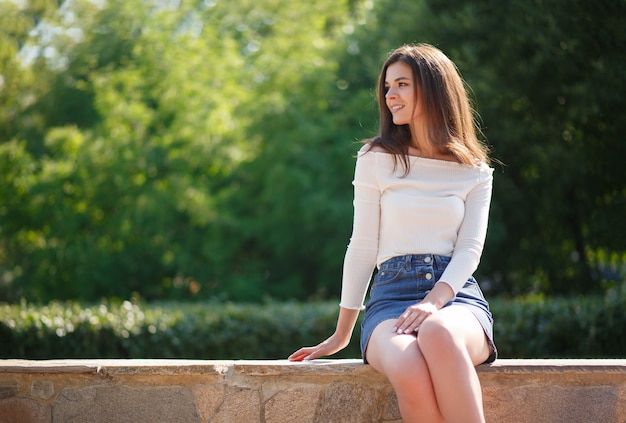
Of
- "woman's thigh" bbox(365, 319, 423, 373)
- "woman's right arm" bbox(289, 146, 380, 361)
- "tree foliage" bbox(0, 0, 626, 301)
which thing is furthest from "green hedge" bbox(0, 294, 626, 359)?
"woman's thigh" bbox(365, 319, 423, 373)

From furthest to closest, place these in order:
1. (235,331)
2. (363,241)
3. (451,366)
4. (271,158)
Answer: (271,158) < (235,331) < (363,241) < (451,366)

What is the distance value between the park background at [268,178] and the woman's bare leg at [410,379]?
3082 mm

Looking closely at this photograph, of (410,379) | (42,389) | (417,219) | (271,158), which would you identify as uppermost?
(417,219)

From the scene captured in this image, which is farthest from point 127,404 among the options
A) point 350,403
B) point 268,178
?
point 268,178

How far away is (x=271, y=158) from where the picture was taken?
804cm

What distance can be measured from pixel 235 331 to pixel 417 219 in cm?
313

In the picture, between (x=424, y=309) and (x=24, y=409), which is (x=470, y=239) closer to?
(x=424, y=309)

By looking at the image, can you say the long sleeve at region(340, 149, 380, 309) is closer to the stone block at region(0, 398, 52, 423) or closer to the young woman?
the young woman

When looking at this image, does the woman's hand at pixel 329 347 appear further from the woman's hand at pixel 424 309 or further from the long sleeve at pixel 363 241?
the woman's hand at pixel 424 309

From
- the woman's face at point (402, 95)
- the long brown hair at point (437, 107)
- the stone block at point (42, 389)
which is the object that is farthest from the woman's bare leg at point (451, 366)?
the stone block at point (42, 389)

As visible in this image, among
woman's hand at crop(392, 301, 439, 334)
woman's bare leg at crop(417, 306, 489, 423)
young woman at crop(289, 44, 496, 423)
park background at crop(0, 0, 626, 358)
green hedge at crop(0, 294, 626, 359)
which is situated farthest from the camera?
park background at crop(0, 0, 626, 358)

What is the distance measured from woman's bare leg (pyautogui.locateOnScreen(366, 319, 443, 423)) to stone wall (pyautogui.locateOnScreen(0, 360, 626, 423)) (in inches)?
10.1

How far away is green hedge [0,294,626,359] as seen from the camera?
5.26 m

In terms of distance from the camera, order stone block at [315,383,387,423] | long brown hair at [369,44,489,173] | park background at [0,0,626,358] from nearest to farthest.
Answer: stone block at [315,383,387,423] → long brown hair at [369,44,489,173] → park background at [0,0,626,358]
